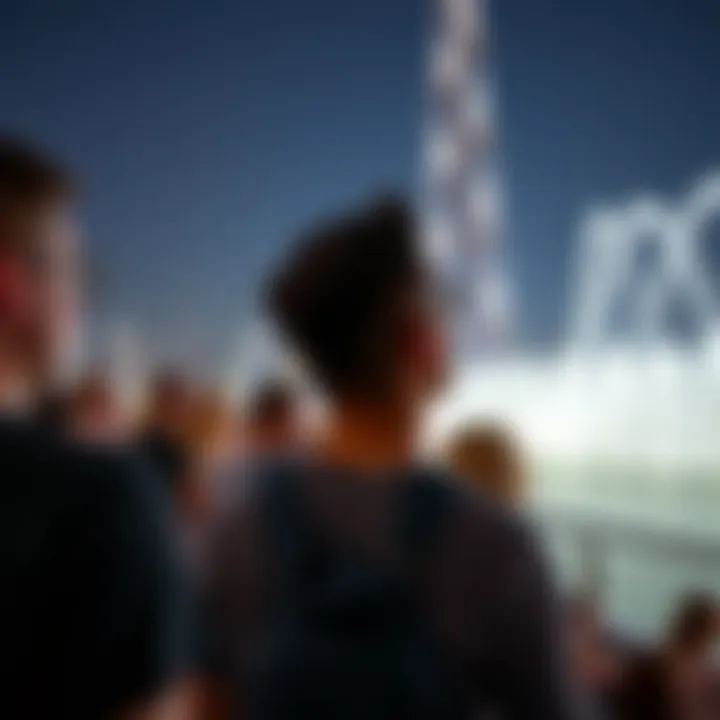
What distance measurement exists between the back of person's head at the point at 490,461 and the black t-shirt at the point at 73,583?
31 cm

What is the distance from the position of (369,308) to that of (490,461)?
0.29 metres

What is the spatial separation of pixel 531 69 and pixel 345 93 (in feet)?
1.04

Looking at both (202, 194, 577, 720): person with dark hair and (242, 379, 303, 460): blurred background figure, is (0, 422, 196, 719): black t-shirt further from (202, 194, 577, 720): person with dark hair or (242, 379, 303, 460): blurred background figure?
(242, 379, 303, 460): blurred background figure

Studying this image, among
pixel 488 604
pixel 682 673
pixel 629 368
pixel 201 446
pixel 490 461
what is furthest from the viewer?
pixel 629 368

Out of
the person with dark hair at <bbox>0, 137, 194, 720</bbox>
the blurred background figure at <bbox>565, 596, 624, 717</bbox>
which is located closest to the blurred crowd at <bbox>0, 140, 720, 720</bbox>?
the person with dark hair at <bbox>0, 137, 194, 720</bbox>

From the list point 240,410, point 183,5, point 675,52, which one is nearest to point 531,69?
point 675,52

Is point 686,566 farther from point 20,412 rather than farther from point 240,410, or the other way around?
point 20,412

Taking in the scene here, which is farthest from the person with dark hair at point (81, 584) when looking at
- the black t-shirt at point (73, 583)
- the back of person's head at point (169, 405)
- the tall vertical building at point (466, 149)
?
the tall vertical building at point (466, 149)

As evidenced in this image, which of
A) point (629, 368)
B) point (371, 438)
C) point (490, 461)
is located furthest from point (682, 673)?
point (371, 438)

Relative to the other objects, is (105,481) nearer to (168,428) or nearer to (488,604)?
(488,604)

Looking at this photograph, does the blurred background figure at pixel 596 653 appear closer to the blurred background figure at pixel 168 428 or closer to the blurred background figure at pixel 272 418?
the blurred background figure at pixel 272 418

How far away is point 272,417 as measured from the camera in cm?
130

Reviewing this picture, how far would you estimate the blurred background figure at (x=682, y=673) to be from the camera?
4.06 ft

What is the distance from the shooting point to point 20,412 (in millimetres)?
486
